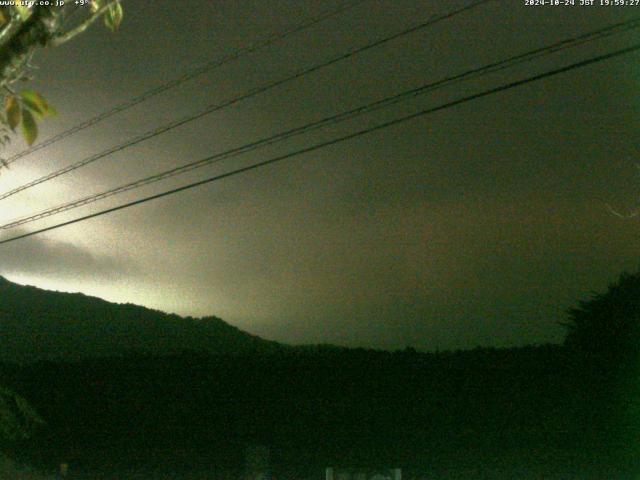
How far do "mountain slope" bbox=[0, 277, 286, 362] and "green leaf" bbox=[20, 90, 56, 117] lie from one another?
25862 mm

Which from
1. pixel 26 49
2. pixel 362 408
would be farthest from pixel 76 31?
pixel 362 408

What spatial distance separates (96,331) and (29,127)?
103 ft

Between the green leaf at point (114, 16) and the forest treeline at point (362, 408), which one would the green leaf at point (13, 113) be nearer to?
the green leaf at point (114, 16)

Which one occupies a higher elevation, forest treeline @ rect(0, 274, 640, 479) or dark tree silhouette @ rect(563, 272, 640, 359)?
dark tree silhouette @ rect(563, 272, 640, 359)

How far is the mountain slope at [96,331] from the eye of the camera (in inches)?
1190

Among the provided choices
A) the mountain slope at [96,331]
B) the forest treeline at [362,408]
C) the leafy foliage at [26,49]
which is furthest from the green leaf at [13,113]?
the mountain slope at [96,331]

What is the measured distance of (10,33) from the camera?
2.83m

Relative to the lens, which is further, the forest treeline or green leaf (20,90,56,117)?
the forest treeline

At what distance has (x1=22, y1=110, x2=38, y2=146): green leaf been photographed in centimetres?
Result: 285

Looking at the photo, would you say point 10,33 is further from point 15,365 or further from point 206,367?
point 15,365

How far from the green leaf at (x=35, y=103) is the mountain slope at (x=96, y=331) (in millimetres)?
25862

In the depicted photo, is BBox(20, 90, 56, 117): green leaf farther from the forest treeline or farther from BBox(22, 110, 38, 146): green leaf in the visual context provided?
the forest treeline

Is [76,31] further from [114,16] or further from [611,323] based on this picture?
[611,323]

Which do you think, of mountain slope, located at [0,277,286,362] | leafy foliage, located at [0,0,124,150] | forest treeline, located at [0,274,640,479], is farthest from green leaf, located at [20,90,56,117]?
mountain slope, located at [0,277,286,362]
